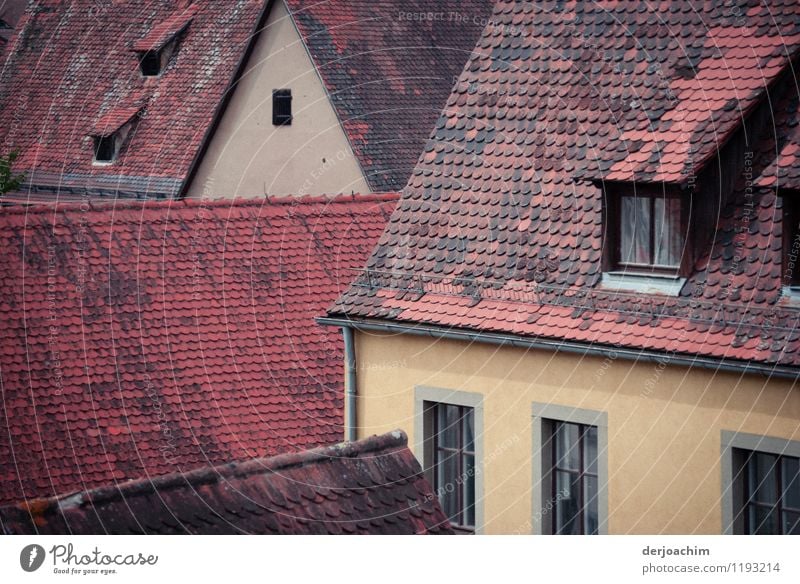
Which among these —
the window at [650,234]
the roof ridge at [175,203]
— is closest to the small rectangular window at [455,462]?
the window at [650,234]

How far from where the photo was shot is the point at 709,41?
56.7 feet

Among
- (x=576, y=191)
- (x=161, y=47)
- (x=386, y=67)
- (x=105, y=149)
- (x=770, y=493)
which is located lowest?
(x=770, y=493)

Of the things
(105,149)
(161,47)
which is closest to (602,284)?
(105,149)

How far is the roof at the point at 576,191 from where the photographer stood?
16078mm

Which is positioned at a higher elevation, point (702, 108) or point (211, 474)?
point (702, 108)

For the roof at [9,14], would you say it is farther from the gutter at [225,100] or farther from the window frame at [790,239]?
the window frame at [790,239]

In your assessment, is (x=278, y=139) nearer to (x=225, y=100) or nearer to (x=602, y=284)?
(x=225, y=100)

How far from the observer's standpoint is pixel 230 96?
104ft

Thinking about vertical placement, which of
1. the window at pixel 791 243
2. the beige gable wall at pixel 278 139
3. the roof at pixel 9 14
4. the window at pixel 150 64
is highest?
the roof at pixel 9 14

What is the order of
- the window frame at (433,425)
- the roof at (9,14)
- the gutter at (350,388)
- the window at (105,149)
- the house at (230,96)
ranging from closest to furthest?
the window frame at (433,425) < the gutter at (350,388) < the house at (230,96) < the window at (105,149) < the roof at (9,14)

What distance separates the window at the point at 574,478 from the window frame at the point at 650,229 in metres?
1.62

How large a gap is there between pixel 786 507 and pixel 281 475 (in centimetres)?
511

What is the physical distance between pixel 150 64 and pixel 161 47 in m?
0.57

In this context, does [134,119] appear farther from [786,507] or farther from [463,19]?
[786,507]
